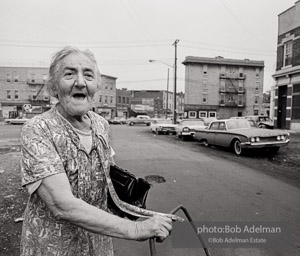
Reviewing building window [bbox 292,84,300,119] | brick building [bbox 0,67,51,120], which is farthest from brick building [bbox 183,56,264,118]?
building window [bbox 292,84,300,119]

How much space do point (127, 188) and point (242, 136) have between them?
8.90 meters

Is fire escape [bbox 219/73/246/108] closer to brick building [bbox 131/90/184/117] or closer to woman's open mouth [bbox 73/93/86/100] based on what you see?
Answer: brick building [bbox 131/90/184/117]

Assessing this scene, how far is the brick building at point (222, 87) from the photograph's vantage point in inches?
2030

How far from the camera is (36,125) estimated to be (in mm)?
1336

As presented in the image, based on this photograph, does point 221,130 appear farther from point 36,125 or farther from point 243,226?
point 36,125

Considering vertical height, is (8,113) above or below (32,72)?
below

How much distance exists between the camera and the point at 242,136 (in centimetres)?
966

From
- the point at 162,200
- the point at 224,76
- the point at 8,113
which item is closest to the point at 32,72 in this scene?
the point at 8,113

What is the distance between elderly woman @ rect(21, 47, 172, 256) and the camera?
1152 mm

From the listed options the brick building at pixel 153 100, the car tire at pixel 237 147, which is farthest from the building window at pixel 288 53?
the brick building at pixel 153 100

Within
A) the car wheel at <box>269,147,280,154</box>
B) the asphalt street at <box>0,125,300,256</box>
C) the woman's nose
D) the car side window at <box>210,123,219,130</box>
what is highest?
the woman's nose

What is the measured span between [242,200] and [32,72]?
5471 cm

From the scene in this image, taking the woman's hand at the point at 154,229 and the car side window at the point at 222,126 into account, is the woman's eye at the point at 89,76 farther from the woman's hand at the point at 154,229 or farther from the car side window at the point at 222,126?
the car side window at the point at 222,126

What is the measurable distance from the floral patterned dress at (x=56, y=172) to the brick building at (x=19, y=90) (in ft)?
169
